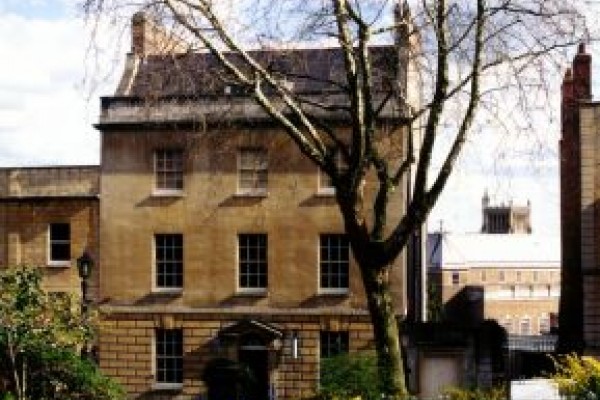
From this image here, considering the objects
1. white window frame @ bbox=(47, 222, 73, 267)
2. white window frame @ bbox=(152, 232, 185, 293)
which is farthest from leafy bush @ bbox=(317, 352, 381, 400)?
white window frame @ bbox=(47, 222, 73, 267)

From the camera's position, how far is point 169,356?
33125mm

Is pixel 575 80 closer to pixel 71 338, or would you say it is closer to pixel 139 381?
pixel 139 381

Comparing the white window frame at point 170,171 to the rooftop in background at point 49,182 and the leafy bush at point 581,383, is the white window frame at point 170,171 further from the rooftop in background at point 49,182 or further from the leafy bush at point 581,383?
the leafy bush at point 581,383

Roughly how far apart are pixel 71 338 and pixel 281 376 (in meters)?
12.2

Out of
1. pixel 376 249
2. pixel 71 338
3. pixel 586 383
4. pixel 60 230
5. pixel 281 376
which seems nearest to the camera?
pixel 586 383

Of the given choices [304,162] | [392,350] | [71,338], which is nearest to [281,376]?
[304,162]

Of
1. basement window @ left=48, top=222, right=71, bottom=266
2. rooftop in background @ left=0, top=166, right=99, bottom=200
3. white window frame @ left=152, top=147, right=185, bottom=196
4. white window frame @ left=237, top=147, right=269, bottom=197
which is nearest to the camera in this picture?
white window frame @ left=237, top=147, right=269, bottom=197

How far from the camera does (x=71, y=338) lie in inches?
824

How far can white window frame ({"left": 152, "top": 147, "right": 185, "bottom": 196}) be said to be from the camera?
1319 inches

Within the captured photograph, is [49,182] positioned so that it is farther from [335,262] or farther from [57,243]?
[335,262]

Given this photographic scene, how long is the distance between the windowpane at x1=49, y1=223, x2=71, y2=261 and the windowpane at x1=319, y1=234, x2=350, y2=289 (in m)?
12.4

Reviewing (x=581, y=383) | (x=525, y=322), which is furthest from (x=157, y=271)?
(x=525, y=322)

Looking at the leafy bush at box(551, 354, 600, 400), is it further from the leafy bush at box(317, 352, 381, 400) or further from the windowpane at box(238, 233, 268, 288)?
the windowpane at box(238, 233, 268, 288)

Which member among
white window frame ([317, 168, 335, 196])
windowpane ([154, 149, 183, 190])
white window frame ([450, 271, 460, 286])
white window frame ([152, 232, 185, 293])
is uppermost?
windowpane ([154, 149, 183, 190])
